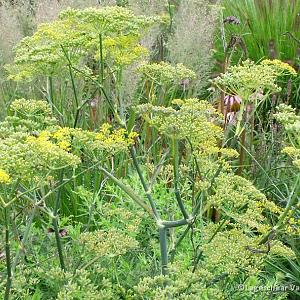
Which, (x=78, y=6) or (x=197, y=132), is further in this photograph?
(x=78, y=6)

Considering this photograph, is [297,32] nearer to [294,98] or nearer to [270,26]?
[270,26]

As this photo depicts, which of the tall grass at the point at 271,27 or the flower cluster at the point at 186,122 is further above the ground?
the flower cluster at the point at 186,122

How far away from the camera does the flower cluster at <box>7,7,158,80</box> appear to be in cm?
227

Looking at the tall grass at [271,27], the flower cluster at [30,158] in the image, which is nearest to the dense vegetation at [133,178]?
the flower cluster at [30,158]

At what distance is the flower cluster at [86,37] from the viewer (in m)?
2.27

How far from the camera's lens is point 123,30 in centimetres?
247

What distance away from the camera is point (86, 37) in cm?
239

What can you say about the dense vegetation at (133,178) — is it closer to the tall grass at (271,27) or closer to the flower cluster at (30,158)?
the flower cluster at (30,158)

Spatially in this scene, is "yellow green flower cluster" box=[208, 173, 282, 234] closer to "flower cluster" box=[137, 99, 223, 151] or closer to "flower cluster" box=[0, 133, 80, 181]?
"flower cluster" box=[137, 99, 223, 151]

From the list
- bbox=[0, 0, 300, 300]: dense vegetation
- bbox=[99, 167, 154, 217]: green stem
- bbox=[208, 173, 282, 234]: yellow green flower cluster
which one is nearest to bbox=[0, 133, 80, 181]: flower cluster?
bbox=[0, 0, 300, 300]: dense vegetation

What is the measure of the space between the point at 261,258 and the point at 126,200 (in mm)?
1321

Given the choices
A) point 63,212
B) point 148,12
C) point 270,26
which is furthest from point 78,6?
point 270,26

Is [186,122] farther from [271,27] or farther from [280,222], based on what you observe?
[271,27]

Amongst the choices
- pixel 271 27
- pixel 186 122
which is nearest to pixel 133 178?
pixel 186 122
